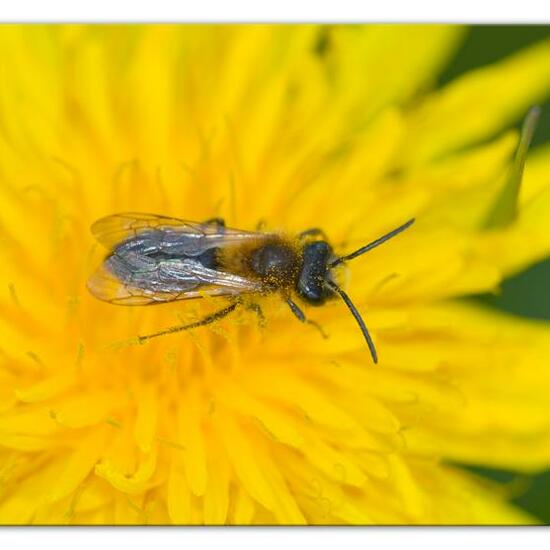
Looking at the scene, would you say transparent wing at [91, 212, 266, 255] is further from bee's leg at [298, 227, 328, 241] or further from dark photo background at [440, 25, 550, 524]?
dark photo background at [440, 25, 550, 524]

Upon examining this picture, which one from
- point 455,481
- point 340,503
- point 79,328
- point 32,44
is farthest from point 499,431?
point 32,44

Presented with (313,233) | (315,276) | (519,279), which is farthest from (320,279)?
(519,279)

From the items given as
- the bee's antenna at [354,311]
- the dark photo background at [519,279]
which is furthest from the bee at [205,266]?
the dark photo background at [519,279]

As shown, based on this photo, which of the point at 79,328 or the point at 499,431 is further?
the point at 499,431

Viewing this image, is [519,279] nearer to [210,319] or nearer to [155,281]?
[210,319]

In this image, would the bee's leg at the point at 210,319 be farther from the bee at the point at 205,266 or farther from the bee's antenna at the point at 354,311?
the bee's antenna at the point at 354,311

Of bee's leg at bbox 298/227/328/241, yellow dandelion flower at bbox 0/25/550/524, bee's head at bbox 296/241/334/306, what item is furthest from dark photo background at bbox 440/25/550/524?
bee's head at bbox 296/241/334/306
